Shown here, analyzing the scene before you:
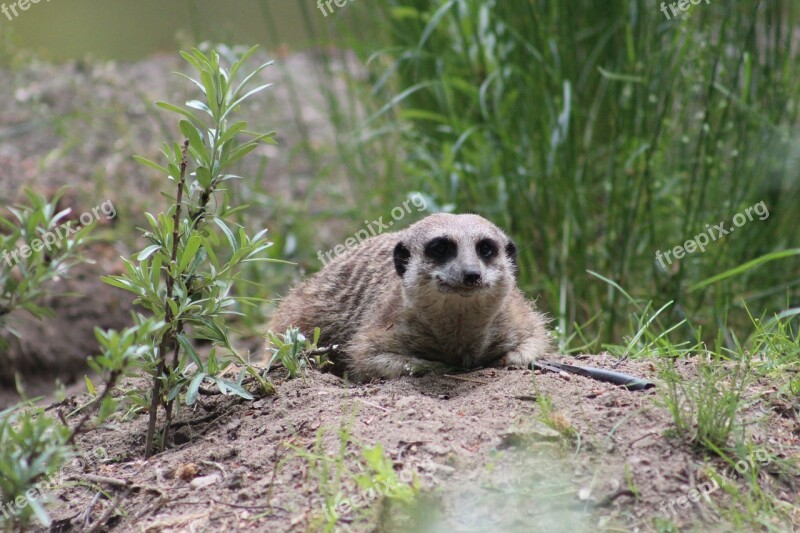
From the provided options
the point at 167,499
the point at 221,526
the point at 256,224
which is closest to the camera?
the point at 221,526

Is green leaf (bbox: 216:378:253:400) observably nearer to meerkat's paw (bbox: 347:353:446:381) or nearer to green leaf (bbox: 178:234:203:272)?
green leaf (bbox: 178:234:203:272)

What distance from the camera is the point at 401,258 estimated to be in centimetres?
335

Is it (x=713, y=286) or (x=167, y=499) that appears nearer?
(x=167, y=499)

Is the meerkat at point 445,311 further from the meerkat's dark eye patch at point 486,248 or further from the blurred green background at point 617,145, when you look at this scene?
the blurred green background at point 617,145

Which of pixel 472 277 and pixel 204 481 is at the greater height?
pixel 472 277

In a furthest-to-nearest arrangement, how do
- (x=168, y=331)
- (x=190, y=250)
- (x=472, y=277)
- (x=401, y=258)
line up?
(x=401, y=258)
(x=472, y=277)
(x=168, y=331)
(x=190, y=250)

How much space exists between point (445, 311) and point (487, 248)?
288mm

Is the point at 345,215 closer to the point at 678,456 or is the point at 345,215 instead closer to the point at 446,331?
the point at 446,331

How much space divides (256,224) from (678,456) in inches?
188

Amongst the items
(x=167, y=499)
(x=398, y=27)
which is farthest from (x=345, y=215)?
(x=167, y=499)

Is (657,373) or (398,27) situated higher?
(398,27)

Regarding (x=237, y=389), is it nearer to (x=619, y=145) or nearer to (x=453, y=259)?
(x=453, y=259)

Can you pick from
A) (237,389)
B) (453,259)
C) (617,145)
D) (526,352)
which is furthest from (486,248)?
(617,145)

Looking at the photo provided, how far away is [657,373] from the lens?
8.72ft
